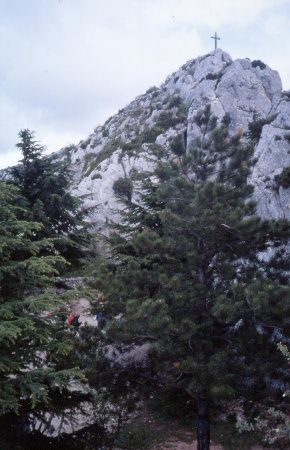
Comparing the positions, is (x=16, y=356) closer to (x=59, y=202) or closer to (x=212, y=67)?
(x=59, y=202)

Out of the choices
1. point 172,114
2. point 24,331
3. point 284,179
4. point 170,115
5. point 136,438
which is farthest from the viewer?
point 172,114

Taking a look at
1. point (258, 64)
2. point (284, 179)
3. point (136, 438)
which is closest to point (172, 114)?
point (258, 64)

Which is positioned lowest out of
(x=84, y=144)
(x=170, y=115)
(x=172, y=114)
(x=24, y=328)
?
(x=24, y=328)

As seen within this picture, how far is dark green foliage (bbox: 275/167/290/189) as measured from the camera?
17359mm

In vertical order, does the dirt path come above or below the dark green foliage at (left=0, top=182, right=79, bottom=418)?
below

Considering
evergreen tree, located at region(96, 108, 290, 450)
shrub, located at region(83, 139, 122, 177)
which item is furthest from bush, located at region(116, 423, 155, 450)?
shrub, located at region(83, 139, 122, 177)

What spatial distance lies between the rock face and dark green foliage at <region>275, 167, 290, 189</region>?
1505cm

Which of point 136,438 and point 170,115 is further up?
point 170,115

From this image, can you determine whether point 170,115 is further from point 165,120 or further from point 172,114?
point 165,120

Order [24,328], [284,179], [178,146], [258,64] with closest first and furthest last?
[24,328], [178,146], [284,179], [258,64]

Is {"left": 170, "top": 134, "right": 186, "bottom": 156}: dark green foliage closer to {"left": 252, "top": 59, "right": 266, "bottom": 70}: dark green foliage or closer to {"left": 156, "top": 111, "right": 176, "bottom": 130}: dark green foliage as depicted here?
{"left": 156, "top": 111, "right": 176, "bottom": 130}: dark green foliage

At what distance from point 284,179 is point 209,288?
32.2 feet

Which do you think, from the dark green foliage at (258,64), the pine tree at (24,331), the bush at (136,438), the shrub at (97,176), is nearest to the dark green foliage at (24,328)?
the pine tree at (24,331)

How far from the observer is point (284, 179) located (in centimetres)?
1747
